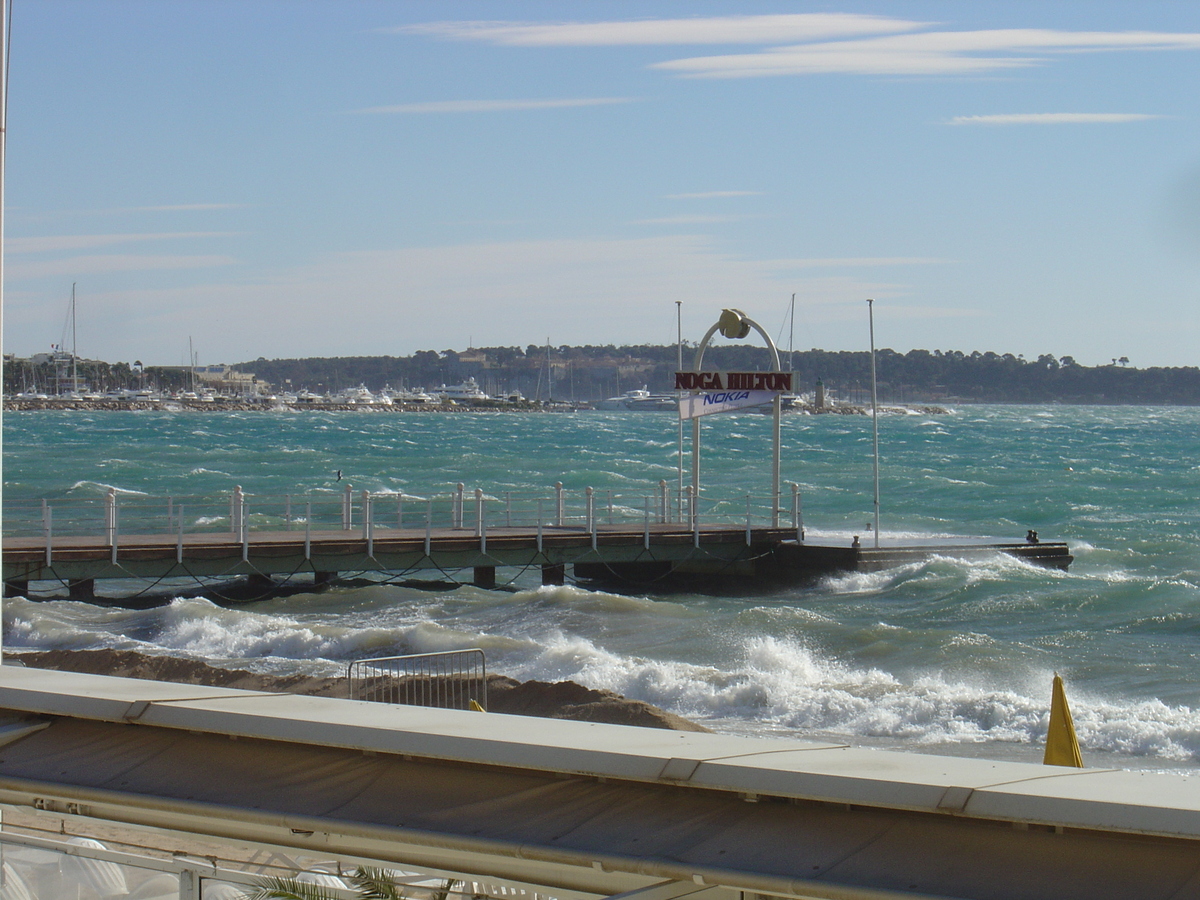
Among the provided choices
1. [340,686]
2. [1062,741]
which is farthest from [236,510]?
[1062,741]

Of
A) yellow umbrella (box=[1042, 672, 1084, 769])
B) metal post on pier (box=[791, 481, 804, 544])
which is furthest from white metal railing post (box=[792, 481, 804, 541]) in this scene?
yellow umbrella (box=[1042, 672, 1084, 769])

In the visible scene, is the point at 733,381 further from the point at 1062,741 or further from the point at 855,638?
the point at 1062,741

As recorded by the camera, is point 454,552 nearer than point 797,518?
Yes

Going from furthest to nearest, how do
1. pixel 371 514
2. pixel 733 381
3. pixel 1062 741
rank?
pixel 733 381
pixel 371 514
pixel 1062 741

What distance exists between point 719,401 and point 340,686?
12.6 m

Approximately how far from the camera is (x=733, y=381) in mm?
25859

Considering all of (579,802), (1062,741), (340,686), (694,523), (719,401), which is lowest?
(340,686)

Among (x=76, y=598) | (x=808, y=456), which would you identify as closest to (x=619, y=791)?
(x=76, y=598)

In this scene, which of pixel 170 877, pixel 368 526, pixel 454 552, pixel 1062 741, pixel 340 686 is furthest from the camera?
pixel 454 552

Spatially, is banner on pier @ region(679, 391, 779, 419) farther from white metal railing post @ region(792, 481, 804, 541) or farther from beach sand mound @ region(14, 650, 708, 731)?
beach sand mound @ region(14, 650, 708, 731)

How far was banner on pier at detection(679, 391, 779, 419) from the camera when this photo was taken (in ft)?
84.2

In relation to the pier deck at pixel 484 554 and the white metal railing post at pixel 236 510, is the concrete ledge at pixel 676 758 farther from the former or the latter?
the white metal railing post at pixel 236 510

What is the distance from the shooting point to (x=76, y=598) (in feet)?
74.4

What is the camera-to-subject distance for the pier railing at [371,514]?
78.0ft
